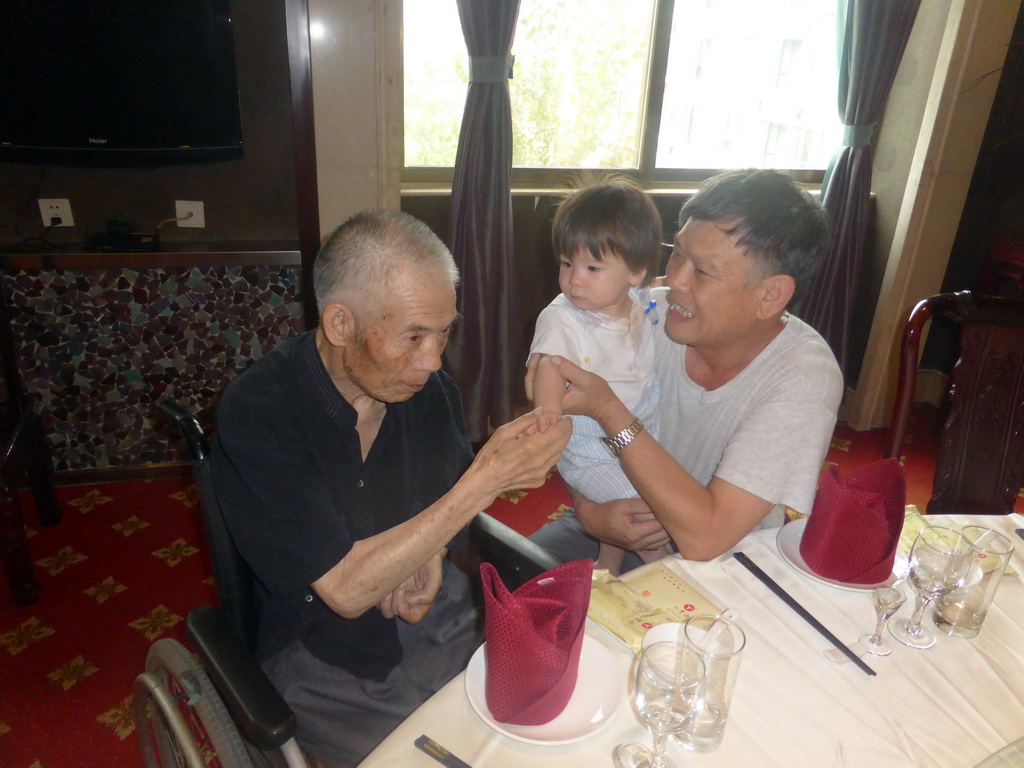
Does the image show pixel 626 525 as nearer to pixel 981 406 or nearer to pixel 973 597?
pixel 973 597

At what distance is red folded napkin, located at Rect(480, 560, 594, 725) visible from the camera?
0.87 m

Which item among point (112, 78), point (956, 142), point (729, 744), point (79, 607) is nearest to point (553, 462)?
point (729, 744)

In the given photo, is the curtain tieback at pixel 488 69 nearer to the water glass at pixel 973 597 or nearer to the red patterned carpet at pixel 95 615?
the red patterned carpet at pixel 95 615

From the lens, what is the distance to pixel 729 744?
920 mm

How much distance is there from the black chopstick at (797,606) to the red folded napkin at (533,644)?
1.41ft

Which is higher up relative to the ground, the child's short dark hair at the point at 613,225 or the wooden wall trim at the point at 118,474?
the child's short dark hair at the point at 613,225

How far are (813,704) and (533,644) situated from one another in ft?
1.42

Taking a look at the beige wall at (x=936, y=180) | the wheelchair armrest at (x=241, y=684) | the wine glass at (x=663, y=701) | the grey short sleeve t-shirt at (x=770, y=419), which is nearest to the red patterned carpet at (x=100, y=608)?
the beige wall at (x=936, y=180)

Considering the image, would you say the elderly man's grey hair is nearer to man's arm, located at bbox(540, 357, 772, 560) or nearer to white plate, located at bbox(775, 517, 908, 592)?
man's arm, located at bbox(540, 357, 772, 560)

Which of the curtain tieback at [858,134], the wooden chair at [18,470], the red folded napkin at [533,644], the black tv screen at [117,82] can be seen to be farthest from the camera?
the curtain tieback at [858,134]

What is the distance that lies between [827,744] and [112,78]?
3.04 meters

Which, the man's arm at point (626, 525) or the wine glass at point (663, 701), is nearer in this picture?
the wine glass at point (663, 701)

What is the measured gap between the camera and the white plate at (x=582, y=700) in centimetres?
90

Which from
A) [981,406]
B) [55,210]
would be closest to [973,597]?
[981,406]
